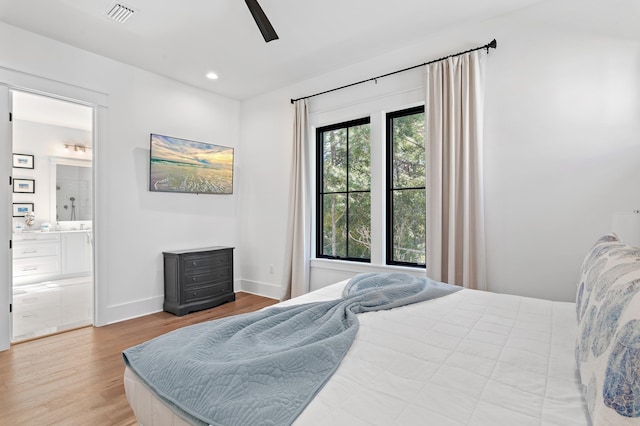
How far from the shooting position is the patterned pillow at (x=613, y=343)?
0.64m

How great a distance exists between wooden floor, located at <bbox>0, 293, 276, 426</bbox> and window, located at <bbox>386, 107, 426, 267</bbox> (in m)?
2.31

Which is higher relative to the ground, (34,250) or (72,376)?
(34,250)

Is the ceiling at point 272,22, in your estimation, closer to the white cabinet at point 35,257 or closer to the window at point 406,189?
the window at point 406,189

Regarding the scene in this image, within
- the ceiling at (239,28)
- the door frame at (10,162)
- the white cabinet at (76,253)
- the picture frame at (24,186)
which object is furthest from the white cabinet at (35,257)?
the ceiling at (239,28)

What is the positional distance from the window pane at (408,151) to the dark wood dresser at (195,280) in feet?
7.83

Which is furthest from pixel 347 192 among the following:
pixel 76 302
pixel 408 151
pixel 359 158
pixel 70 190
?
pixel 70 190

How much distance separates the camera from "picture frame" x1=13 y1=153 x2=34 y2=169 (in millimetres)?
5508

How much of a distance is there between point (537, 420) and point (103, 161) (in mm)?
4031

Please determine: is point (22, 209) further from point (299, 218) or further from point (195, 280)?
point (299, 218)

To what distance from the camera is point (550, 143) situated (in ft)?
8.34

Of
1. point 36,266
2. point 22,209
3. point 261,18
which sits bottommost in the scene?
point 36,266

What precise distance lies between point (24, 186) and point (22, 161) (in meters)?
0.43

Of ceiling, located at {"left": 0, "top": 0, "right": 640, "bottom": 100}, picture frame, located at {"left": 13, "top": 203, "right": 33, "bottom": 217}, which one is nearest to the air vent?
ceiling, located at {"left": 0, "top": 0, "right": 640, "bottom": 100}

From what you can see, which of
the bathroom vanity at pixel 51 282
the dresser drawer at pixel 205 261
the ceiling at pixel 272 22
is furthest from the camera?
the dresser drawer at pixel 205 261
